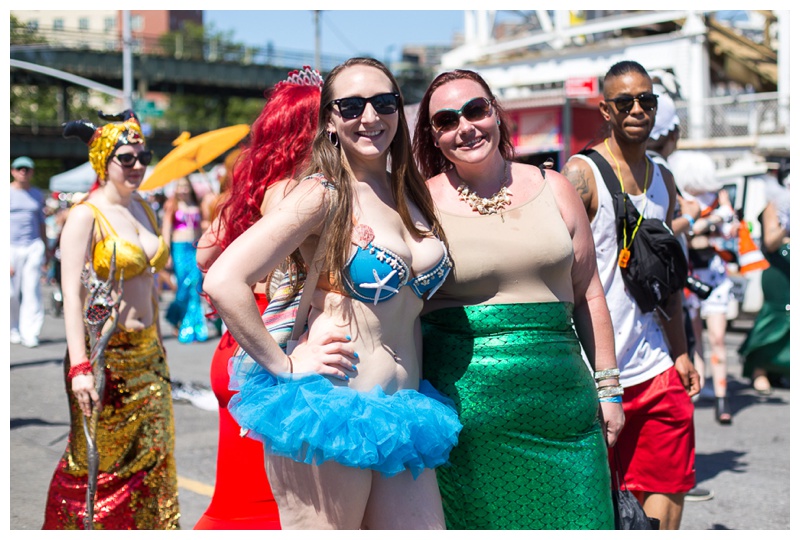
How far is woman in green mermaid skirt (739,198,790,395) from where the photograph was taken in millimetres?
8914

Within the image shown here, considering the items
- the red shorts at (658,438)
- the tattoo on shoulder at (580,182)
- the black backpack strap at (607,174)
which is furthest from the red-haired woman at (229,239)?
the red shorts at (658,438)

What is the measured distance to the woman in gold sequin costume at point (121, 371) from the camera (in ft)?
14.0

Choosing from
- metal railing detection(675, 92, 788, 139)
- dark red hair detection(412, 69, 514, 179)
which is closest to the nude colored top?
dark red hair detection(412, 69, 514, 179)

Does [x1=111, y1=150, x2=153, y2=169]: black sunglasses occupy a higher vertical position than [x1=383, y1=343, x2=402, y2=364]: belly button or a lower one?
higher

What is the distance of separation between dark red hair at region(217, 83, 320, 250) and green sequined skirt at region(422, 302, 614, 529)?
2.99 ft

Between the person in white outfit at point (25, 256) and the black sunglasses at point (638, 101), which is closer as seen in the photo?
the black sunglasses at point (638, 101)

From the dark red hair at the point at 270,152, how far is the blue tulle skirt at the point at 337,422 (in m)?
0.95

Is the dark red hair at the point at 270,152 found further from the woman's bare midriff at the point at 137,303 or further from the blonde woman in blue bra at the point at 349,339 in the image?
the woman's bare midriff at the point at 137,303

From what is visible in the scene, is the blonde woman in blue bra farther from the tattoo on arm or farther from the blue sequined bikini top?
the tattoo on arm

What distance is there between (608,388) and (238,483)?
1461 mm

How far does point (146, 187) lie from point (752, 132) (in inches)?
583

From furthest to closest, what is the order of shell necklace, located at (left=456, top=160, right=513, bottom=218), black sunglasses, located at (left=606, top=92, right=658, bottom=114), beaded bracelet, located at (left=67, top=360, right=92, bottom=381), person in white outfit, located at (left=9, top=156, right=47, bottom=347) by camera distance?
person in white outfit, located at (left=9, top=156, right=47, bottom=347) → beaded bracelet, located at (left=67, top=360, right=92, bottom=381) → black sunglasses, located at (left=606, top=92, right=658, bottom=114) → shell necklace, located at (left=456, top=160, right=513, bottom=218)

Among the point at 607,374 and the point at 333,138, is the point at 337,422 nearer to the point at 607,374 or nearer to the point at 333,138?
the point at 333,138

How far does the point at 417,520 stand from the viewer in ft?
9.16
